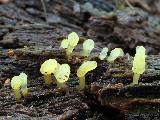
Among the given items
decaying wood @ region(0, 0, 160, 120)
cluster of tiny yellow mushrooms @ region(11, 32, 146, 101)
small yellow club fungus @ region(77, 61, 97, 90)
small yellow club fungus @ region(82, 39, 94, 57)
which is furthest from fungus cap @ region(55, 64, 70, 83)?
small yellow club fungus @ region(82, 39, 94, 57)

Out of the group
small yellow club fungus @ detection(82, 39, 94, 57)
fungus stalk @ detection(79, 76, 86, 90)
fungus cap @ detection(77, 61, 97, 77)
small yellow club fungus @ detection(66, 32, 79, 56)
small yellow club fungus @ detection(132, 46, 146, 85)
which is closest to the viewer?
small yellow club fungus @ detection(132, 46, 146, 85)

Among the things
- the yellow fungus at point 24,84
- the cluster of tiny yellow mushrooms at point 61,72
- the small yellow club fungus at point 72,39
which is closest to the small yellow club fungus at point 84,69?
the cluster of tiny yellow mushrooms at point 61,72

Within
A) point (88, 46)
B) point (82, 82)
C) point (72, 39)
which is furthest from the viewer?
point (88, 46)

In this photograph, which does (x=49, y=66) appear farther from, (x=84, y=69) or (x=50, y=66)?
(x=84, y=69)

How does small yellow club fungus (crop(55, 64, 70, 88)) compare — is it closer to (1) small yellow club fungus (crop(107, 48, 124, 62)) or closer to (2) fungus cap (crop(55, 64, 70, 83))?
(2) fungus cap (crop(55, 64, 70, 83))

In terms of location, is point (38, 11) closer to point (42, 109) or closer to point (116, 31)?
point (116, 31)

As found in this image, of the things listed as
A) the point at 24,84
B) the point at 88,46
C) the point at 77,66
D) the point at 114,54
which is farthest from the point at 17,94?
the point at 114,54
